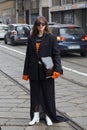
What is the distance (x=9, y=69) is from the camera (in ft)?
50.9

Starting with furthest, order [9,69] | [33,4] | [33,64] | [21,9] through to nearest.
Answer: [21,9], [33,4], [9,69], [33,64]

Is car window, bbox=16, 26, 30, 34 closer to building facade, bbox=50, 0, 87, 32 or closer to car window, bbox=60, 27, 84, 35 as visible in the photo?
building facade, bbox=50, 0, 87, 32

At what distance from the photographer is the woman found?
705 cm

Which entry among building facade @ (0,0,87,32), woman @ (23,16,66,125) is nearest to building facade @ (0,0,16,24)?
building facade @ (0,0,87,32)

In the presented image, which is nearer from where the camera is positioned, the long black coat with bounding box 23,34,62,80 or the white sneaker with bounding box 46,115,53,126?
the long black coat with bounding box 23,34,62,80

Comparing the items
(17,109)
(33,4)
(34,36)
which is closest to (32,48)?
(34,36)

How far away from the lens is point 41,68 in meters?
7.05

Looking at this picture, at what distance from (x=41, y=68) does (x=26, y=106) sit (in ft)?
6.19

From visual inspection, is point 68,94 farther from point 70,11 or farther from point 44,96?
point 70,11

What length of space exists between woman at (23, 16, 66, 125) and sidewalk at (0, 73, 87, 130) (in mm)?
284

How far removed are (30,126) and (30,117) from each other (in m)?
0.30

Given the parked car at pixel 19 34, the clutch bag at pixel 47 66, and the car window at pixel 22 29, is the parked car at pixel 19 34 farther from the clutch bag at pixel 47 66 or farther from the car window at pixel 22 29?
the clutch bag at pixel 47 66

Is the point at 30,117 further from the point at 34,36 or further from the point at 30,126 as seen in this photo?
the point at 34,36

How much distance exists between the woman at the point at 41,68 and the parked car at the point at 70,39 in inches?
486
